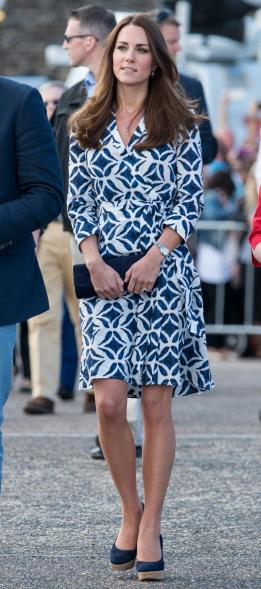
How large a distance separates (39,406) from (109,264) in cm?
484

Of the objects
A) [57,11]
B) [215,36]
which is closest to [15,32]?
[57,11]

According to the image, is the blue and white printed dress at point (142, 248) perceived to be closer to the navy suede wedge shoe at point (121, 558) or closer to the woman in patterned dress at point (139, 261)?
the woman in patterned dress at point (139, 261)

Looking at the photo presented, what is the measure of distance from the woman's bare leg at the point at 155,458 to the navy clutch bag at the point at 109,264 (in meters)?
0.39

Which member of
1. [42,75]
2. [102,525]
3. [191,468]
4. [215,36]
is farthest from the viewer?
[42,75]

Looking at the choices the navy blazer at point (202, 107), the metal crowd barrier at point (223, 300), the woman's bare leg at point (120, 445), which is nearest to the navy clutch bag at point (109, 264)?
the woman's bare leg at point (120, 445)

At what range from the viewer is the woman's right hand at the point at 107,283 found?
534 centimetres

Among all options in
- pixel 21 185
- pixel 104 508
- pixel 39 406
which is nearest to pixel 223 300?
pixel 39 406

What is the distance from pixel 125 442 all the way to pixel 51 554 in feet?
2.09

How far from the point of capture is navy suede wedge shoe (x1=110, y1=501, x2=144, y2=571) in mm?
5410

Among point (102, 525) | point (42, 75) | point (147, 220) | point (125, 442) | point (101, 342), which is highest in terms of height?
point (147, 220)

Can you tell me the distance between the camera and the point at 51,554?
19.0 feet

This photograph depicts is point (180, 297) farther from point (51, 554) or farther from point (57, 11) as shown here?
point (57, 11)

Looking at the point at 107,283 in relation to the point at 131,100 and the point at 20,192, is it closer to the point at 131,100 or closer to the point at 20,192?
the point at 20,192

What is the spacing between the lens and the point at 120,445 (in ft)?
17.8
